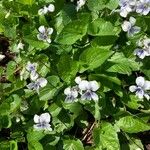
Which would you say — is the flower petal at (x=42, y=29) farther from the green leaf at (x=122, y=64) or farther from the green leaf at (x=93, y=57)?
the green leaf at (x=122, y=64)

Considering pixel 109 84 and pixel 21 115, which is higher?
pixel 109 84

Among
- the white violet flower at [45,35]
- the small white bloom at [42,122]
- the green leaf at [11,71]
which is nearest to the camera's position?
the small white bloom at [42,122]

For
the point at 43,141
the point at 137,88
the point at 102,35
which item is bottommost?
the point at 43,141

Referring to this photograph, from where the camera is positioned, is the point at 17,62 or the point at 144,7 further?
the point at 17,62

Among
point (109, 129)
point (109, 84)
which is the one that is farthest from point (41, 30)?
point (109, 129)

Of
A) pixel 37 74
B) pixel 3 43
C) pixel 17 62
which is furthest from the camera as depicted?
pixel 3 43

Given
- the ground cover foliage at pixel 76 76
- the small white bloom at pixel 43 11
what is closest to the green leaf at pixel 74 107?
the ground cover foliage at pixel 76 76

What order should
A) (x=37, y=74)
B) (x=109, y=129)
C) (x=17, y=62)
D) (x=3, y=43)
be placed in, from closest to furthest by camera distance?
(x=37, y=74), (x=109, y=129), (x=17, y=62), (x=3, y=43)

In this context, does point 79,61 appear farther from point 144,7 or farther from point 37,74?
point 144,7
